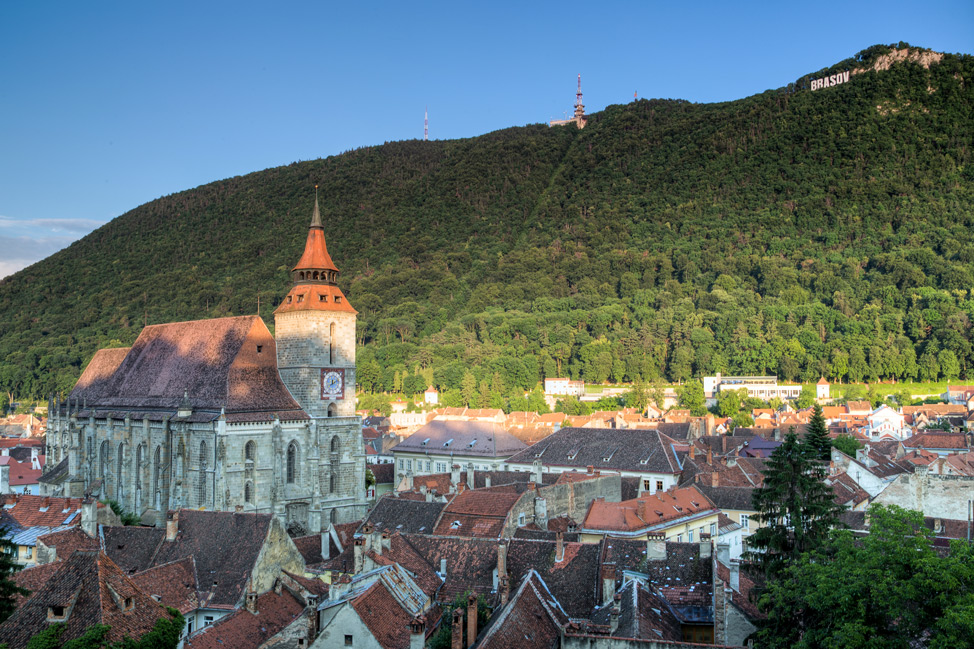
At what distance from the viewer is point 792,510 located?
1257 inches

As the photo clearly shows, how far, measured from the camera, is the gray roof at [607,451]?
67062 mm

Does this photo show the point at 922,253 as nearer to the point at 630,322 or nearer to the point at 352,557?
the point at 630,322

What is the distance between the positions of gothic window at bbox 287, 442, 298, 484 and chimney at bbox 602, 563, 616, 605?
103ft

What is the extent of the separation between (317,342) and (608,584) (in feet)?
113

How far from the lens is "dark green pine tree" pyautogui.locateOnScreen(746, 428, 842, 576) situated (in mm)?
31188

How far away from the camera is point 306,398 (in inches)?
2249

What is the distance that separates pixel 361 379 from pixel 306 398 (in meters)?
112

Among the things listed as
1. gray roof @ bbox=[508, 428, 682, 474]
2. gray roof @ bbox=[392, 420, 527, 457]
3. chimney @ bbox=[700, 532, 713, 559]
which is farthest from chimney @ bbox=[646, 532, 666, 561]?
gray roof @ bbox=[392, 420, 527, 457]

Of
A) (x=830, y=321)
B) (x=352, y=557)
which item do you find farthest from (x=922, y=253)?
(x=352, y=557)

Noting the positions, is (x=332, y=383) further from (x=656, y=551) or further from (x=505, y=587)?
(x=656, y=551)

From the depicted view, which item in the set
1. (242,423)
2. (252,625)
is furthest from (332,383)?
(252,625)

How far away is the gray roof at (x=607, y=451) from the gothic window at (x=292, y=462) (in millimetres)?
21984

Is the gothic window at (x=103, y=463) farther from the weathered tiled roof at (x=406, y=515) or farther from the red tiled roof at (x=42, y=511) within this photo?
the weathered tiled roof at (x=406, y=515)

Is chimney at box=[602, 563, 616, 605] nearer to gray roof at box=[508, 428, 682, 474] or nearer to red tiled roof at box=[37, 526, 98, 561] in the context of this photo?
red tiled roof at box=[37, 526, 98, 561]
